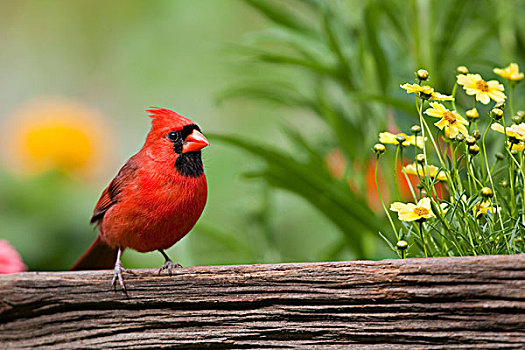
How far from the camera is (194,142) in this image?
39.1 inches

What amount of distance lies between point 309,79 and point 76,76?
203 centimetres

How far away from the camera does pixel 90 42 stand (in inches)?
132

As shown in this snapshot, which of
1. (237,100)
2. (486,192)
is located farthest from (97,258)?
(237,100)

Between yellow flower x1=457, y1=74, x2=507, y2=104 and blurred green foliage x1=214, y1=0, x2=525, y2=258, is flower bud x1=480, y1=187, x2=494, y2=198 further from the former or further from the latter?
blurred green foliage x1=214, y1=0, x2=525, y2=258

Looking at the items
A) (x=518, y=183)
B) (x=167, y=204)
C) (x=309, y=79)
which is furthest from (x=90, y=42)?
(x=518, y=183)

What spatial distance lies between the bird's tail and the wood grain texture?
30 cm

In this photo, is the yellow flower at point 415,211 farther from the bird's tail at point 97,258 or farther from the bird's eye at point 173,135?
the bird's tail at point 97,258

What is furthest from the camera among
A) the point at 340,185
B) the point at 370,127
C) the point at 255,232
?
the point at 255,232

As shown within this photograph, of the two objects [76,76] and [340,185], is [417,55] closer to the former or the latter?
[340,185]

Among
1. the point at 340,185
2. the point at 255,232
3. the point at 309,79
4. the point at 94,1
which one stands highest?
the point at 94,1

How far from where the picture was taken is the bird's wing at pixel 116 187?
1.01 m

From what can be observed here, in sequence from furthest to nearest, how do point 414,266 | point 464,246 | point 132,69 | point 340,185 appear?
1. point 132,69
2. point 340,185
3. point 464,246
4. point 414,266

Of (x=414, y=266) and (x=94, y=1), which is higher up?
(x=94, y=1)

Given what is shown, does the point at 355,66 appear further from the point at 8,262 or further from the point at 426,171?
the point at 8,262
